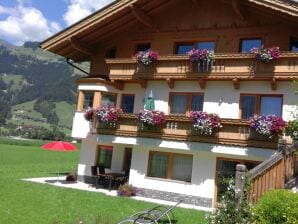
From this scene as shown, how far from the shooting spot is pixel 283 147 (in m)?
13.0

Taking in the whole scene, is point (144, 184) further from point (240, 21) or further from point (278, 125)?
point (240, 21)

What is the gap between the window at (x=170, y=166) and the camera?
68.7ft

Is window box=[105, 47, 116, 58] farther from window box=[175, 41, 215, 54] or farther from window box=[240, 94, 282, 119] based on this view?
window box=[240, 94, 282, 119]

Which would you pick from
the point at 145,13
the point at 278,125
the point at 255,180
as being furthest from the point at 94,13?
the point at 255,180

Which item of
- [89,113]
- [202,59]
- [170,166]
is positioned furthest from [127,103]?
[202,59]

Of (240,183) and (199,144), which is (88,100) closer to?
(199,144)

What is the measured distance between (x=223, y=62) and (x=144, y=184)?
7003 millimetres

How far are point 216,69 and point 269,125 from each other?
13.2 feet

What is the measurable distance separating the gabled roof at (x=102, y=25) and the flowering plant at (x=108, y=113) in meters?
4.74

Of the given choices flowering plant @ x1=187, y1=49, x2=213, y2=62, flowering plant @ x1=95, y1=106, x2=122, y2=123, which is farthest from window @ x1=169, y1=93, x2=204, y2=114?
flowering plant @ x1=95, y1=106, x2=122, y2=123

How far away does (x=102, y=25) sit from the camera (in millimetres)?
24047

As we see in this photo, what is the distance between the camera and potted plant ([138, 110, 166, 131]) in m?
20.7

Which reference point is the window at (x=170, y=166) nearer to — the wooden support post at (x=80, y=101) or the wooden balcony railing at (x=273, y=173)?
the wooden support post at (x=80, y=101)

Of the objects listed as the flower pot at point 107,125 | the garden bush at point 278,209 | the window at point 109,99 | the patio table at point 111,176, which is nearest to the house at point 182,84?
the window at point 109,99
